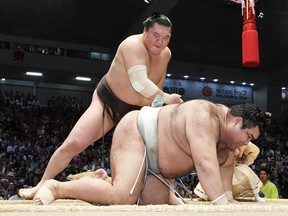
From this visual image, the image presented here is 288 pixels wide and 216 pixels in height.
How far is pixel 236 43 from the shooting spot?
405 inches

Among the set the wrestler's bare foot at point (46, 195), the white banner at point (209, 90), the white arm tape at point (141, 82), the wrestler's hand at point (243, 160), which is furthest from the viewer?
the white banner at point (209, 90)

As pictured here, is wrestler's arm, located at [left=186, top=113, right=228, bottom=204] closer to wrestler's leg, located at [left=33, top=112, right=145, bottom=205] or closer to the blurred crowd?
wrestler's leg, located at [left=33, top=112, right=145, bottom=205]

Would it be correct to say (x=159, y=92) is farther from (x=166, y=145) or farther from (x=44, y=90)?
(x=44, y=90)

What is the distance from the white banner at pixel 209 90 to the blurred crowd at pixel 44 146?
54.4 inches

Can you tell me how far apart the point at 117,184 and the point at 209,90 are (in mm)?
11015

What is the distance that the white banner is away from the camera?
12.0 m

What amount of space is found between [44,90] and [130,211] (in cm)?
1229

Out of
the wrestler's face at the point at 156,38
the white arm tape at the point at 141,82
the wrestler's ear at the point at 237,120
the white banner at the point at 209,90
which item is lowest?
the wrestler's ear at the point at 237,120

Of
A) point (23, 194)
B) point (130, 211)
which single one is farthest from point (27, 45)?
point (130, 211)

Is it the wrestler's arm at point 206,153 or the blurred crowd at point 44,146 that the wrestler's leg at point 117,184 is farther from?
the blurred crowd at point 44,146

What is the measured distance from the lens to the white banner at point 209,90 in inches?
472

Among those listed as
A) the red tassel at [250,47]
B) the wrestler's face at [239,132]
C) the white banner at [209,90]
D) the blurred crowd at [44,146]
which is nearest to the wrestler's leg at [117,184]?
the wrestler's face at [239,132]

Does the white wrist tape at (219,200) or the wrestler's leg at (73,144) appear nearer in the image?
the white wrist tape at (219,200)

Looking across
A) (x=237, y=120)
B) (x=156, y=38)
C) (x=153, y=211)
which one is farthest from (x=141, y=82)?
(x=153, y=211)
